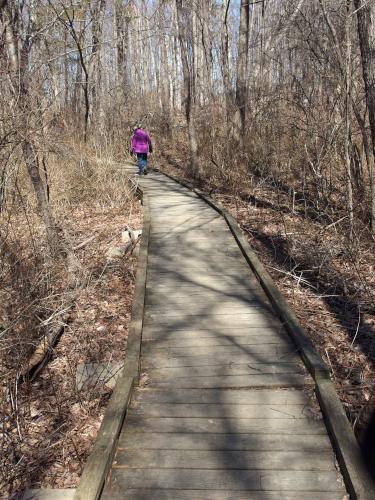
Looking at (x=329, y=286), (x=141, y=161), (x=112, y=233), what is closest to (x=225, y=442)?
(x=329, y=286)

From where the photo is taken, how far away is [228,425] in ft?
12.2

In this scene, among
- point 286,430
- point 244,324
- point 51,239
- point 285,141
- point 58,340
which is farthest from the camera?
point 285,141

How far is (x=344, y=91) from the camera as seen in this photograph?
23.1 feet

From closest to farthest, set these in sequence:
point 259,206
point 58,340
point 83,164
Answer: point 58,340
point 259,206
point 83,164

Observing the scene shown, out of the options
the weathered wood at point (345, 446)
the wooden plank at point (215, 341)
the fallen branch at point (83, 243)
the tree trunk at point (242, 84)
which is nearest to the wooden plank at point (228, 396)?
the weathered wood at point (345, 446)

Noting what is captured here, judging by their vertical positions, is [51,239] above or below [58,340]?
above

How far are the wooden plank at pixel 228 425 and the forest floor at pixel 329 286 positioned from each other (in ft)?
3.25

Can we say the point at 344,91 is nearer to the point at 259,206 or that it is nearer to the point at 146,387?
the point at 259,206

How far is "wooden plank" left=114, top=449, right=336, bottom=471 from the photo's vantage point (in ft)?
10.8

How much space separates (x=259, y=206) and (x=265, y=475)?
8050mm

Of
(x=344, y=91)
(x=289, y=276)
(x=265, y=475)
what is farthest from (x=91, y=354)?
(x=344, y=91)

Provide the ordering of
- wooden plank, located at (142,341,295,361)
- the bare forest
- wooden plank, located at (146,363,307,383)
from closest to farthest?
wooden plank, located at (146,363,307,383) → the bare forest → wooden plank, located at (142,341,295,361)

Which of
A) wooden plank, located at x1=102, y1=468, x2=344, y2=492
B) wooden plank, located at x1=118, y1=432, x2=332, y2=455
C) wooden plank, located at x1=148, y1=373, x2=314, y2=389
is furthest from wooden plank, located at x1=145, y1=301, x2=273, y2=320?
wooden plank, located at x1=102, y1=468, x2=344, y2=492

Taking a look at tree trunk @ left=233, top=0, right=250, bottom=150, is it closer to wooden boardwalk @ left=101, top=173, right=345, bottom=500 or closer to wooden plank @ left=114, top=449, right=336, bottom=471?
wooden boardwalk @ left=101, top=173, right=345, bottom=500
